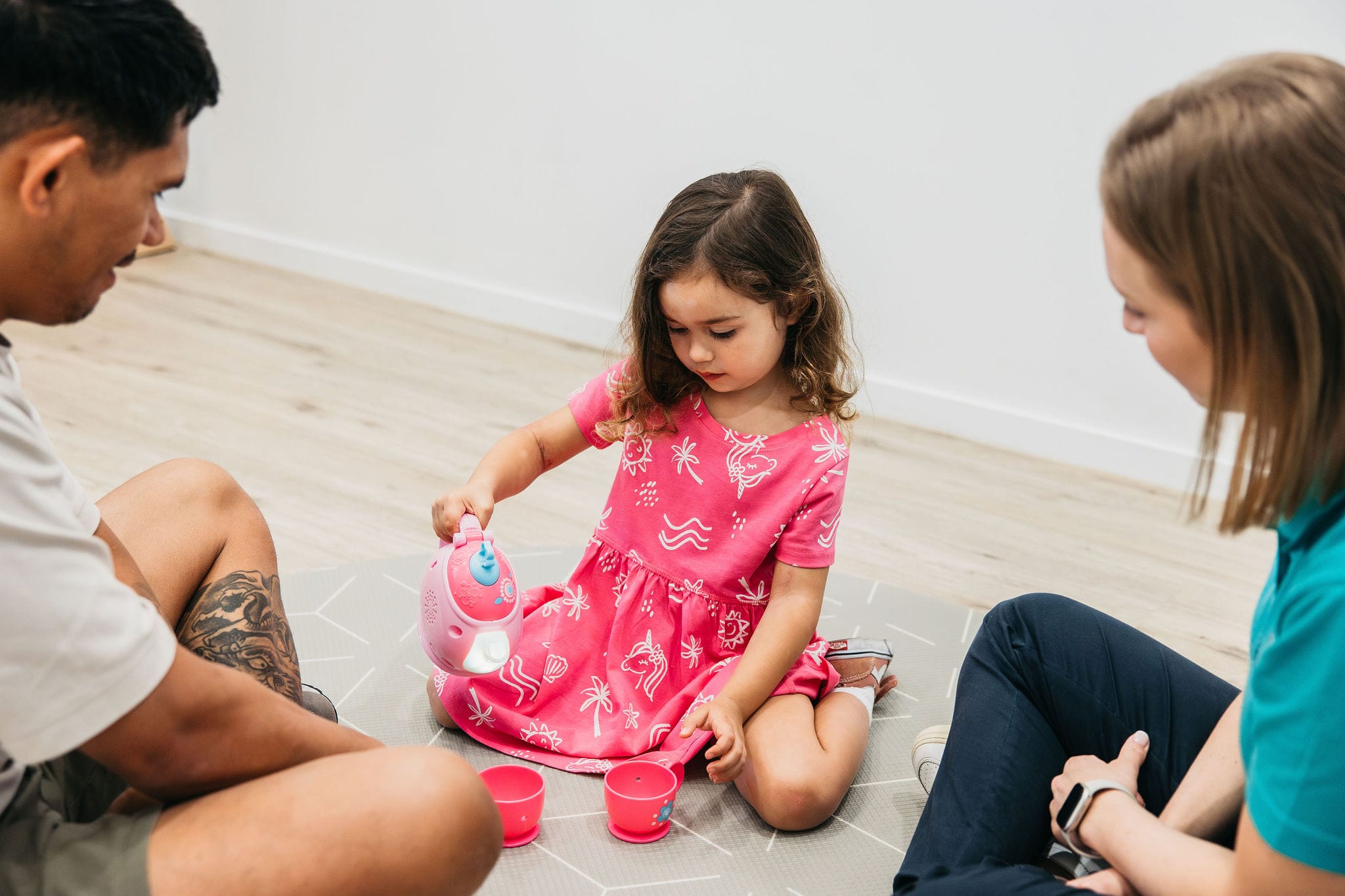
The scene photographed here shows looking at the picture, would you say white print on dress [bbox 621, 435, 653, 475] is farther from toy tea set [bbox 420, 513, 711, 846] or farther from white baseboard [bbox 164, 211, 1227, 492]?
white baseboard [bbox 164, 211, 1227, 492]

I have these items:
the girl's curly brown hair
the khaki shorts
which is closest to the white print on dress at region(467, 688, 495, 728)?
the girl's curly brown hair

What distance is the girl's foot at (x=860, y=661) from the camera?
133 centimetres

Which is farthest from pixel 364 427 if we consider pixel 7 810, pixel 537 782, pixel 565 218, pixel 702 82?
pixel 7 810

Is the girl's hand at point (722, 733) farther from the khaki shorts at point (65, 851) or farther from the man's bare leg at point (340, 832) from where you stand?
the khaki shorts at point (65, 851)

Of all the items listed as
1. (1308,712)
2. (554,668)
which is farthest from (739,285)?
(1308,712)

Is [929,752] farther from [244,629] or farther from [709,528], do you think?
[244,629]

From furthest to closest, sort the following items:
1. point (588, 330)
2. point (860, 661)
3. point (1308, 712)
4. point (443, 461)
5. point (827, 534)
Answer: point (588, 330), point (443, 461), point (860, 661), point (827, 534), point (1308, 712)

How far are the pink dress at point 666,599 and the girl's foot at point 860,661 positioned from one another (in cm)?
3

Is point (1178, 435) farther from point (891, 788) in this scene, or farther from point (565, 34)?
point (565, 34)

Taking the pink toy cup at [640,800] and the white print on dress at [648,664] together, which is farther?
the white print on dress at [648,664]

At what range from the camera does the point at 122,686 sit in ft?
2.10

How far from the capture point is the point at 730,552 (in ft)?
4.06

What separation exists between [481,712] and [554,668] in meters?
0.09

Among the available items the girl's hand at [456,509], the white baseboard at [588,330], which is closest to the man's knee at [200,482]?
the girl's hand at [456,509]
